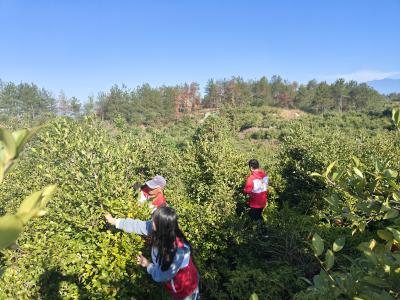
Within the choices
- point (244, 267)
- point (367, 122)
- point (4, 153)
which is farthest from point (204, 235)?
point (367, 122)

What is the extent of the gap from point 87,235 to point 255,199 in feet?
12.3

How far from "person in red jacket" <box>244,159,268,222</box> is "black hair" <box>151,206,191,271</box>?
3727 millimetres

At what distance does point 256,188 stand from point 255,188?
20mm

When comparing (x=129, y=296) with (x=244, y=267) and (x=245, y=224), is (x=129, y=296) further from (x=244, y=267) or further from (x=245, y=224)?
(x=245, y=224)

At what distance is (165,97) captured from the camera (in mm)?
56344

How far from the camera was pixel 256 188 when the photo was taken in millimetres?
6457

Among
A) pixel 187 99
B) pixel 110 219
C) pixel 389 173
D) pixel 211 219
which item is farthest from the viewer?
pixel 187 99

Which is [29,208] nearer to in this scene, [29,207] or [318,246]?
[29,207]

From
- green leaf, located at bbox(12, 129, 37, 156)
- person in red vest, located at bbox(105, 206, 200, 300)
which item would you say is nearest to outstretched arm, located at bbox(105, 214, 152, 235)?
person in red vest, located at bbox(105, 206, 200, 300)

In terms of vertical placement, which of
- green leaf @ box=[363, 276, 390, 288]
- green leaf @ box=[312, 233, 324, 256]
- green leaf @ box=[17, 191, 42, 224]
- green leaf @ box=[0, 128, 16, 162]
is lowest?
green leaf @ box=[363, 276, 390, 288]

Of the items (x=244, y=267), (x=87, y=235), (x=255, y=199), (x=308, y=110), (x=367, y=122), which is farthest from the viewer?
(x=308, y=110)

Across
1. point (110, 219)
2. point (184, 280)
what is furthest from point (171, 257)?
point (110, 219)

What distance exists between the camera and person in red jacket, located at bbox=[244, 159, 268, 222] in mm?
6434

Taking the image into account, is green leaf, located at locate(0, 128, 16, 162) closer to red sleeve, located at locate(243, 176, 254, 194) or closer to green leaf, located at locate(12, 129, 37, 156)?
green leaf, located at locate(12, 129, 37, 156)
